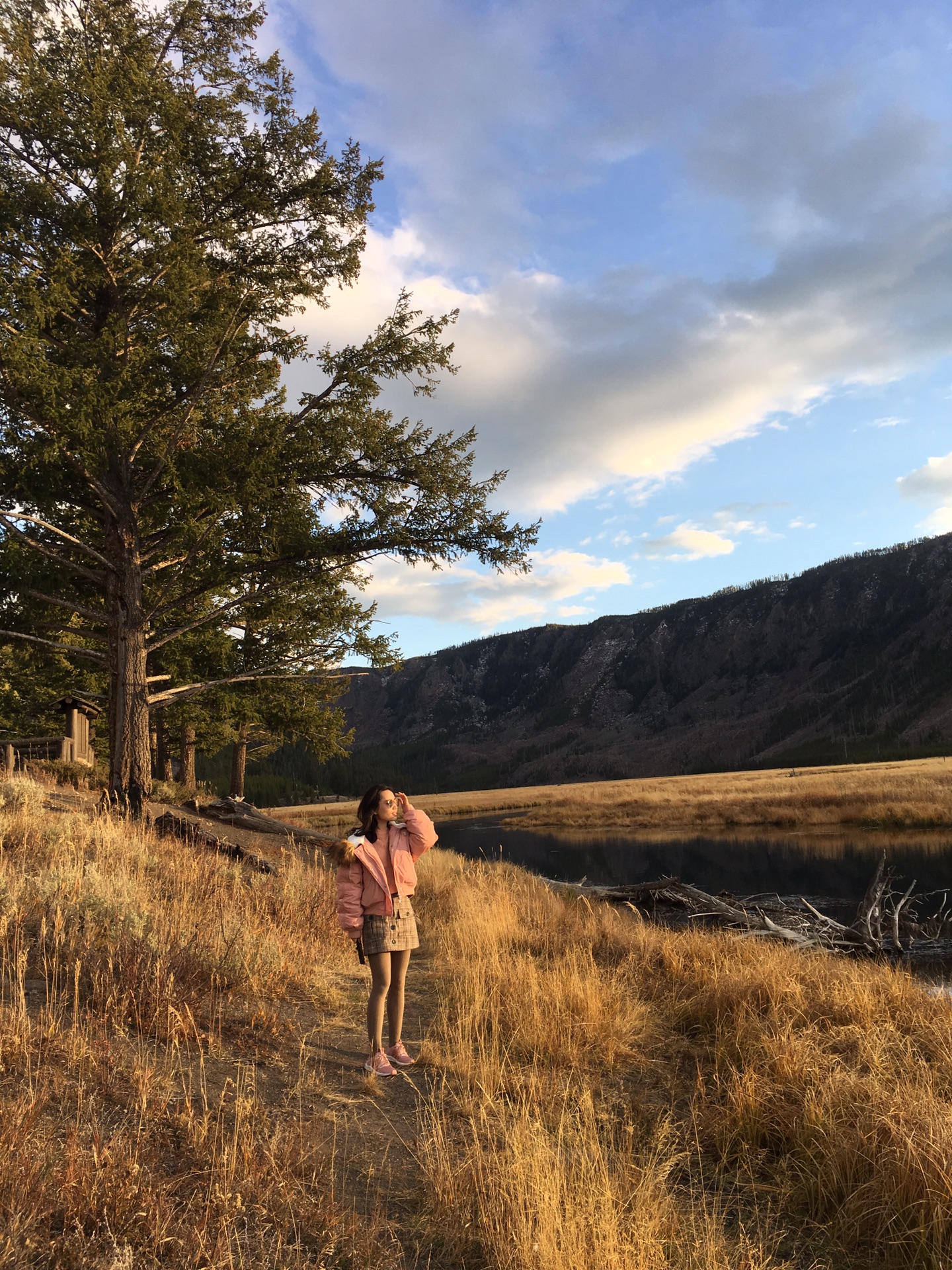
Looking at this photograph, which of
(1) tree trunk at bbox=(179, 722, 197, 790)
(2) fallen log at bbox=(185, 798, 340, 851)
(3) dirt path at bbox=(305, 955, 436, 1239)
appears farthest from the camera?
(1) tree trunk at bbox=(179, 722, 197, 790)

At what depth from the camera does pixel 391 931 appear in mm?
5062

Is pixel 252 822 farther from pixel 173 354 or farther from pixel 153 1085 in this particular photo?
pixel 153 1085

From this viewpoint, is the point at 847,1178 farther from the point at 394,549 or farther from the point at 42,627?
the point at 42,627

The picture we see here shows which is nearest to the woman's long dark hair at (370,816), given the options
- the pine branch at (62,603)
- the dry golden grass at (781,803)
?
the pine branch at (62,603)

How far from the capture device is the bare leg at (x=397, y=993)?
5113mm

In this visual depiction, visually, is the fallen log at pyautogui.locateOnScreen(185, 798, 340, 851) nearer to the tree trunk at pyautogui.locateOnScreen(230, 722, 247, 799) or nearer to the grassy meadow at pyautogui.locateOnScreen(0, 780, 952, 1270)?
the grassy meadow at pyautogui.locateOnScreen(0, 780, 952, 1270)

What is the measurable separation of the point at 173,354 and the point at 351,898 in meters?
10.4

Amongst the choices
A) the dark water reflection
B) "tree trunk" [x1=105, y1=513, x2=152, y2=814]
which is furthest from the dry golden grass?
"tree trunk" [x1=105, y1=513, x2=152, y2=814]

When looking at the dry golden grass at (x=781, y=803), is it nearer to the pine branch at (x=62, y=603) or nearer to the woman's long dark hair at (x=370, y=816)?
the pine branch at (x=62, y=603)

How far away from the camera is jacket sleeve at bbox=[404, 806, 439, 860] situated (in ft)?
17.3

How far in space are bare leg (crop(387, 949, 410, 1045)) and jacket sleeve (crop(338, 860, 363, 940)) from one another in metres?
0.32

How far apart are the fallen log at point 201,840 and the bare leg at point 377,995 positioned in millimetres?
6213

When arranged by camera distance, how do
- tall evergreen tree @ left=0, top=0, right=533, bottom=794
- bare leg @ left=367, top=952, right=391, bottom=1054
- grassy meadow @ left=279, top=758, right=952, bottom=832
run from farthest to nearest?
grassy meadow @ left=279, top=758, right=952, bottom=832
tall evergreen tree @ left=0, top=0, right=533, bottom=794
bare leg @ left=367, top=952, right=391, bottom=1054

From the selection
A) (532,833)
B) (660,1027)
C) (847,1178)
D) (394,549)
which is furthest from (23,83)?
(532,833)
